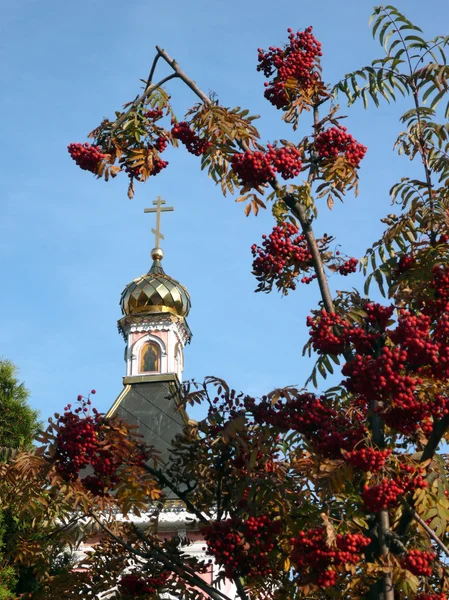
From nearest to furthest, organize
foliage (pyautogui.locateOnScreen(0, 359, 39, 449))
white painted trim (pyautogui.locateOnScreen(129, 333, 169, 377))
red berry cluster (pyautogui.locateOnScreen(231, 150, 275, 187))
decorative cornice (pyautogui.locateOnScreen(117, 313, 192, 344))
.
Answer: red berry cluster (pyautogui.locateOnScreen(231, 150, 275, 187)) < foliage (pyautogui.locateOnScreen(0, 359, 39, 449)) < white painted trim (pyautogui.locateOnScreen(129, 333, 169, 377)) < decorative cornice (pyautogui.locateOnScreen(117, 313, 192, 344))

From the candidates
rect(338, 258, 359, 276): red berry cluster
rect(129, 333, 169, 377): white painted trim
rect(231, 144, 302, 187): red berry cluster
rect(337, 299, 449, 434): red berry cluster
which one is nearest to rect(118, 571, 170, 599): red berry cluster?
rect(337, 299, 449, 434): red berry cluster

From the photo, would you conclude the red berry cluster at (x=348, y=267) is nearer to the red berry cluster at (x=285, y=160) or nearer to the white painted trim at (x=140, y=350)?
the red berry cluster at (x=285, y=160)

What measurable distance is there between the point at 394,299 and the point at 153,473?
1.99 metres

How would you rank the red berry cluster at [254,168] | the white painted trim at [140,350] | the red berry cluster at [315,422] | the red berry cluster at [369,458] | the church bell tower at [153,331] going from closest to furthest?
the red berry cluster at [369,458] → the red berry cluster at [315,422] → the red berry cluster at [254,168] → the church bell tower at [153,331] → the white painted trim at [140,350]

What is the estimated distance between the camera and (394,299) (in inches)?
225

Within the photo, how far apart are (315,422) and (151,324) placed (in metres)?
19.3

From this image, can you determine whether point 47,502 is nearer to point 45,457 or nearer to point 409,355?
point 45,457

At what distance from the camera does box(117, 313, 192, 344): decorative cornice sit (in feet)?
79.6

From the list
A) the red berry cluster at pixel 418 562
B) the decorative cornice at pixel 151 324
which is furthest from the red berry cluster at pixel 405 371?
the decorative cornice at pixel 151 324

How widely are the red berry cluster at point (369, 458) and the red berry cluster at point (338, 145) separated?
6.59ft

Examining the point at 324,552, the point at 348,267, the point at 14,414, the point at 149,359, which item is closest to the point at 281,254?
the point at 348,267

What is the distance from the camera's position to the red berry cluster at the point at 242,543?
516cm

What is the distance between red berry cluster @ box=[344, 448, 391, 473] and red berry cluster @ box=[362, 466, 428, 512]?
3.7 inches

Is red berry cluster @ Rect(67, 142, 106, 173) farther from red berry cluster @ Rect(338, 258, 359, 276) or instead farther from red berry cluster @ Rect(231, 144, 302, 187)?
red berry cluster @ Rect(338, 258, 359, 276)
